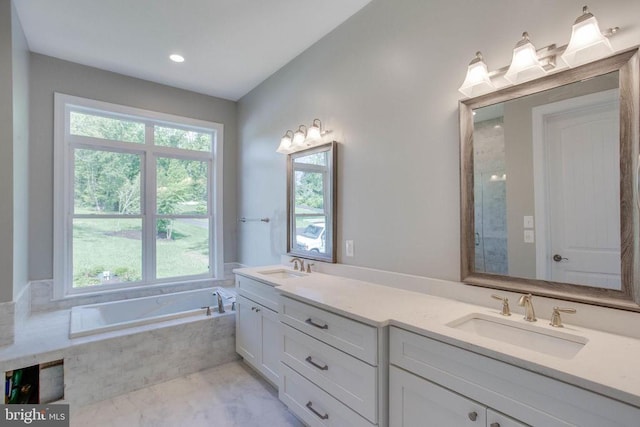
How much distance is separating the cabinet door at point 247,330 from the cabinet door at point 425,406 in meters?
1.38

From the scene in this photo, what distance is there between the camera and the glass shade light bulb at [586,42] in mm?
1195

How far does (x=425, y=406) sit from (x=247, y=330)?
176 cm

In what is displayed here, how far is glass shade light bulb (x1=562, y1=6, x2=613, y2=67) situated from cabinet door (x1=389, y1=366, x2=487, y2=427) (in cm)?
138

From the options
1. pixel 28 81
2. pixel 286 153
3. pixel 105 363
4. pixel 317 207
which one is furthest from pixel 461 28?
pixel 28 81

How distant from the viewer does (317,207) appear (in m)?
2.68

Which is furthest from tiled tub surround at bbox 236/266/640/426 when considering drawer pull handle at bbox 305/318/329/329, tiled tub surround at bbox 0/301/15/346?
tiled tub surround at bbox 0/301/15/346

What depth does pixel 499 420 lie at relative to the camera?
102 cm

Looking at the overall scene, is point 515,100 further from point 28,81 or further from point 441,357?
point 28,81

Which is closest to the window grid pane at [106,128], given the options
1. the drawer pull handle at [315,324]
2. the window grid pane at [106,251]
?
the window grid pane at [106,251]

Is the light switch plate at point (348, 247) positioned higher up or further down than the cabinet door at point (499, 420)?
higher up

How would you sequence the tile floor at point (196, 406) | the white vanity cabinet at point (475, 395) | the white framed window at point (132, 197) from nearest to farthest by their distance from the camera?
1. the white vanity cabinet at point (475, 395)
2. the tile floor at point (196, 406)
3. the white framed window at point (132, 197)

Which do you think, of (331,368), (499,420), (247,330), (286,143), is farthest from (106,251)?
(499,420)

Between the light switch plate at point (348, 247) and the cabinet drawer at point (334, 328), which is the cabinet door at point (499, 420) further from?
the light switch plate at point (348, 247)

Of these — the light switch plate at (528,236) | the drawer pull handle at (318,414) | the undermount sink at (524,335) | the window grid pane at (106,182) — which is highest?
the window grid pane at (106,182)
